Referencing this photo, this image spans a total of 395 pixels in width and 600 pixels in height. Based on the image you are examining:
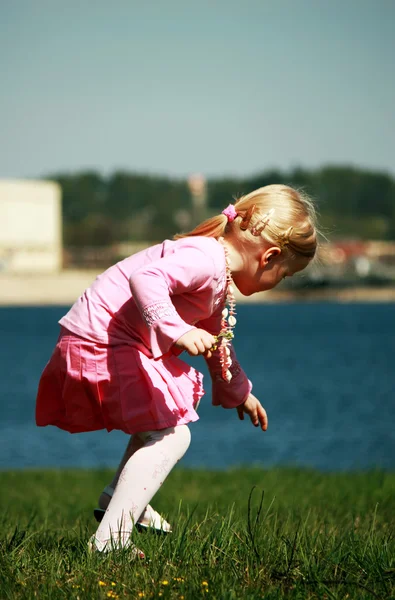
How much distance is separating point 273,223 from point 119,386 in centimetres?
71

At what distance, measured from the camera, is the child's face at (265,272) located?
3102 millimetres

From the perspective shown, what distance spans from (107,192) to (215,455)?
369 feet

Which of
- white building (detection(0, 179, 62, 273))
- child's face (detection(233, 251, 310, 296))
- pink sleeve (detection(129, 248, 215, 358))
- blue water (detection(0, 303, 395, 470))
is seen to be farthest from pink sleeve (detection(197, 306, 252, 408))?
white building (detection(0, 179, 62, 273))

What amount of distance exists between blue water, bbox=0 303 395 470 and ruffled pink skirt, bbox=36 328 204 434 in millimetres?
8952

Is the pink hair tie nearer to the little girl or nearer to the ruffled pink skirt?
the little girl

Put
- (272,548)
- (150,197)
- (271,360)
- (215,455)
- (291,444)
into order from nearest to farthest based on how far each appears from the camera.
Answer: (272,548) → (215,455) → (291,444) → (271,360) → (150,197)

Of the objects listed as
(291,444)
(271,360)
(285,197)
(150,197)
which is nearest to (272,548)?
(285,197)

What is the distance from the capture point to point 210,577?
8.13 ft

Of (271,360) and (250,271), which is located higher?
(250,271)

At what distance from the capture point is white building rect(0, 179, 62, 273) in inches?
3105

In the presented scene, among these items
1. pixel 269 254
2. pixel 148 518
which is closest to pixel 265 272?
pixel 269 254

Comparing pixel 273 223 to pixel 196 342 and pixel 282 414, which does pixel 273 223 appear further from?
pixel 282 414

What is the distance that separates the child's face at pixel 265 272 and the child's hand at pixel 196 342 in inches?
17.1

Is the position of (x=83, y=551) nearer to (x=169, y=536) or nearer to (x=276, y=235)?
(x=169, y=536)
